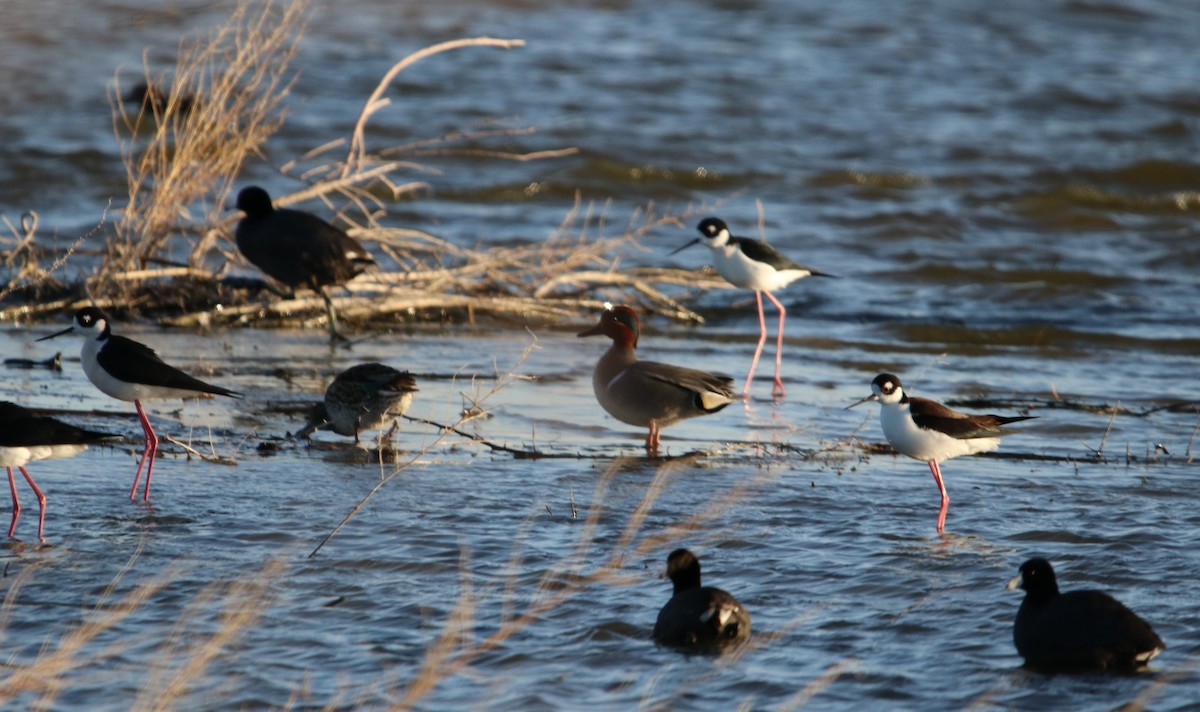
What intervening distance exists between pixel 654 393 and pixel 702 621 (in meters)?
3.34

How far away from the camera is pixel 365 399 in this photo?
27.6ft

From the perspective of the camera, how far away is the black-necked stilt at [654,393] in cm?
875

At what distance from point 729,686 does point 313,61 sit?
22414mm

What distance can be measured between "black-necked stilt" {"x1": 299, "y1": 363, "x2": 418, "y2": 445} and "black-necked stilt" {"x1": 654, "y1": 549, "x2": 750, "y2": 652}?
314cm

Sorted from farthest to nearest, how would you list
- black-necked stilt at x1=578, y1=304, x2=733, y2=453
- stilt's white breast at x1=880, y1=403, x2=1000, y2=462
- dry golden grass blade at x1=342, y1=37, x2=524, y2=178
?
dry golden grass blade at x1=342, y1=37, x2=524, y2=178 → black-necked stilt at x1=578, y1=304, x2=733, y2=453 → stilt's white breast at x1=880, y1=403, x2=1000, y2=462

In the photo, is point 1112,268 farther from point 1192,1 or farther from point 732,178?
point 1192,1

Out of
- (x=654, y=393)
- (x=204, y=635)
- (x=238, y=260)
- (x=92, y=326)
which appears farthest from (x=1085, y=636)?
(x=238, y=260)

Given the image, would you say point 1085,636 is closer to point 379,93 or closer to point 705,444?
point 705,444

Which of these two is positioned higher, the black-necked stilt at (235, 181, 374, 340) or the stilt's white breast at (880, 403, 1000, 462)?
the black-necked stilt at (235, 181, 374, 340)

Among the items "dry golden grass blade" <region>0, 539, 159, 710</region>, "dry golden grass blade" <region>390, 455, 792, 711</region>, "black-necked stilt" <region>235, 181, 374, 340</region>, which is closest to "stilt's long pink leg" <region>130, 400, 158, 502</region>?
"dry golden grass blade" <region>0, 539, 159, 710</region>

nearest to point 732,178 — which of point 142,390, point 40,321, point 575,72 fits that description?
point 575,72

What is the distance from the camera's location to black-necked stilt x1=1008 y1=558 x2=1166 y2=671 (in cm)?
527

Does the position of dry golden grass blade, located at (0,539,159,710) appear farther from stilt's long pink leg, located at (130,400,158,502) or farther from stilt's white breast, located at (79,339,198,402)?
stilt's white breast, located at (79,339,198,402)

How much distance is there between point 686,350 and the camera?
12211 mm
